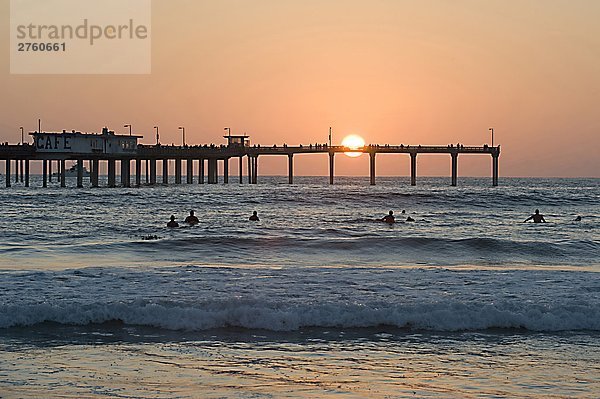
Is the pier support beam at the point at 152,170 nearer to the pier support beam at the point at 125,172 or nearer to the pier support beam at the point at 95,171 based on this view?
the pier support beam at the point at 125,172

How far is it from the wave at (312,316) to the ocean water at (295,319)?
0.11 feet

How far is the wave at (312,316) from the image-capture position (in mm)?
13914

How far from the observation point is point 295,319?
46.0 feet

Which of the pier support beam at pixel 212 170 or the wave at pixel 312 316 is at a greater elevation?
the pier support beam at pixel 212 170

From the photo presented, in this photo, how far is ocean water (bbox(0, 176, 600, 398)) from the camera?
33.4 ft

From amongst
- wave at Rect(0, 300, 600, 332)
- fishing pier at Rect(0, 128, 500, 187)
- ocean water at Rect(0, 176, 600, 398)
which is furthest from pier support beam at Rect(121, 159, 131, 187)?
wave at Rect(0, 300, 600, 332)

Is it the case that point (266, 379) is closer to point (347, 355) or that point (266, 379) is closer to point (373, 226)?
point (347, 355)

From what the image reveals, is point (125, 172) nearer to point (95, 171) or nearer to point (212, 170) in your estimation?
point (95, 171)

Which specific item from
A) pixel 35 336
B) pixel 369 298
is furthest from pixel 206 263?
pixel 35 336

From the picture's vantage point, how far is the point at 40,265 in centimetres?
2250

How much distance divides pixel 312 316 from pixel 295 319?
37 cm

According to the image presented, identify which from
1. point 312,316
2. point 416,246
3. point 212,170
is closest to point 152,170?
point 212,170

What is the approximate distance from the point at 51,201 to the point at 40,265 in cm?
4159

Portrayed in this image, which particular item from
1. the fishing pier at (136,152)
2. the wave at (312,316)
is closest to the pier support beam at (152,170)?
the fishing pier at (136,152)
